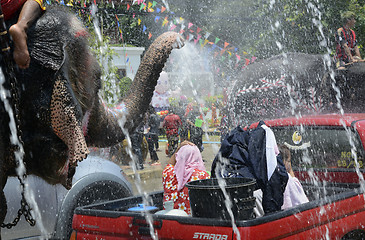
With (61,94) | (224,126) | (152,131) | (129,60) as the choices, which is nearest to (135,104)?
(61,94)

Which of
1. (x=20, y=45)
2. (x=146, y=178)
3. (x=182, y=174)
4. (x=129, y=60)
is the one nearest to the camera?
(x=20, y=45)

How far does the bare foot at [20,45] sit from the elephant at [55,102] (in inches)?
3.2

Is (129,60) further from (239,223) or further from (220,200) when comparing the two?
(239,223)

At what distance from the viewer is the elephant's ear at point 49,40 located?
2508 mm

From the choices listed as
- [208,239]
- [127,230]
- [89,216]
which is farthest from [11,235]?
[208,239]

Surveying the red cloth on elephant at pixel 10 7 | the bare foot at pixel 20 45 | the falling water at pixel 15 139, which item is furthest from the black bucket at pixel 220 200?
the red cloth on elephant at pixel 10 7

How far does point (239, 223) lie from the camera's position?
10.8ft

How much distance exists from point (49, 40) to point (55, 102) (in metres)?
0.33

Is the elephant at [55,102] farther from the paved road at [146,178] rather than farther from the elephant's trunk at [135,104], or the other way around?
the paved road at [146,178]

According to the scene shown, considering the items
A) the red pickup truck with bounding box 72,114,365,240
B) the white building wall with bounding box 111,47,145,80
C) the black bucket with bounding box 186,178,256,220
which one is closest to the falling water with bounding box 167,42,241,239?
the white building wall with bounding box 111,47,145,80

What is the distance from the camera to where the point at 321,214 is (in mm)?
3945

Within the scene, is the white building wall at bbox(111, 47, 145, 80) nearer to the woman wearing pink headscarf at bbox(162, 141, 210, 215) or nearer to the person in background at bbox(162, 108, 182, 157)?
the person in background at bbox(162, 108, 182, 157)

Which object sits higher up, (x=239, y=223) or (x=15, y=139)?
(x=15, y=139)

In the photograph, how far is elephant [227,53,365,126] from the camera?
9430 mm
